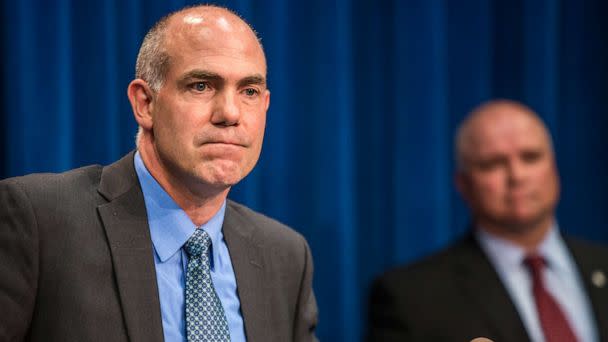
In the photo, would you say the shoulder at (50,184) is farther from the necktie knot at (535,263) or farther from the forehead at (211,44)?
the necktie knot at (535,263)

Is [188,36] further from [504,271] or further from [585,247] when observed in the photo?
[585,247]

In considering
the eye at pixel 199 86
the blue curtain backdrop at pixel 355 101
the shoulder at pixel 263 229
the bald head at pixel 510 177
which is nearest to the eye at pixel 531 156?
the bald head at pixel 510 177

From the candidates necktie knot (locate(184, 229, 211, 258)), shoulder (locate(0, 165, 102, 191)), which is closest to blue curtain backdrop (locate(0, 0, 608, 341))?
shoulder (locate(0, 165, 102, 191))

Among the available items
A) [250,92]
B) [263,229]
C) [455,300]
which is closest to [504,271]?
[455,300]

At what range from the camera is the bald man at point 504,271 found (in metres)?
2.02

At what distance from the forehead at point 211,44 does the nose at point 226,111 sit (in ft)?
0.15

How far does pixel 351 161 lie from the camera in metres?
2.26

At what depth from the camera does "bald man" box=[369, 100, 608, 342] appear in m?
2.02

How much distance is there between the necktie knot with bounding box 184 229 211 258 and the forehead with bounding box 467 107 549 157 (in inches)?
39.0

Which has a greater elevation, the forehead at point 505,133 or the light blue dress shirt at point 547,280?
the forehead at point 505,133

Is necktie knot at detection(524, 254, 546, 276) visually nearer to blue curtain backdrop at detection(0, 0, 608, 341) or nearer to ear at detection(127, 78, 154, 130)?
blue curtain backdrop at detection(0, 0, 608, 341)

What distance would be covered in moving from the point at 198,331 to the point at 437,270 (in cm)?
95

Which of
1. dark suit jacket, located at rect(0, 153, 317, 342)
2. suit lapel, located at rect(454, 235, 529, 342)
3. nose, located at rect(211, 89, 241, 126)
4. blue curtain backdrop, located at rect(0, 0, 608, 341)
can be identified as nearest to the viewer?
dark suit jacket, located at rect(0, 153, 317, 342)

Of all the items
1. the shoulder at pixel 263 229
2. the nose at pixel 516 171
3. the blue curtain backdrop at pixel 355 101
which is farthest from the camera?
the nose at pixel 516 171
